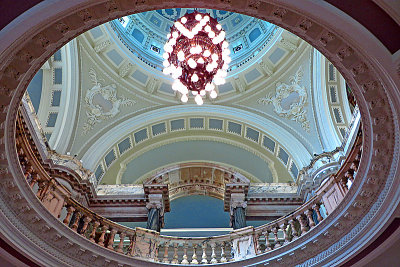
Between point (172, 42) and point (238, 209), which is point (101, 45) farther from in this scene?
point (238, 209)

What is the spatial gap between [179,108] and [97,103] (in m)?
3.36

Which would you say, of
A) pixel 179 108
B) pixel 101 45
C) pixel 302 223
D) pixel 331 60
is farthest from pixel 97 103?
pixel 331 60

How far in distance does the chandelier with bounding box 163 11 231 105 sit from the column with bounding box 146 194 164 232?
11.2ft

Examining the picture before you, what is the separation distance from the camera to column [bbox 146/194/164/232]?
11.7 meters

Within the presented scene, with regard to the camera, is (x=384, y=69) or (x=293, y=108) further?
(x=293, y=108)

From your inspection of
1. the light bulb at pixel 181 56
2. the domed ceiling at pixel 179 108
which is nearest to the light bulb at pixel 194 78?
the light bulb at pixel 181 56

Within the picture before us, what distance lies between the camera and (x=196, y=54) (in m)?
11.4

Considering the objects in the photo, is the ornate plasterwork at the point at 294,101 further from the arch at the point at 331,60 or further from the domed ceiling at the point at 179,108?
the arch at the point at 331,60

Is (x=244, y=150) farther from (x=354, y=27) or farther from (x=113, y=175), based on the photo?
(x=354, y=27)

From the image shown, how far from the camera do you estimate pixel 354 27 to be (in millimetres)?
5406

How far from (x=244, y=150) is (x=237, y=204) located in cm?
455

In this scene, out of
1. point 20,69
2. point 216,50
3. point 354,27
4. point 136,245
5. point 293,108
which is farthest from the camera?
point 293,108

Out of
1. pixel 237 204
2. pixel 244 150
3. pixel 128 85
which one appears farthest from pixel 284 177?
pixel 128 85

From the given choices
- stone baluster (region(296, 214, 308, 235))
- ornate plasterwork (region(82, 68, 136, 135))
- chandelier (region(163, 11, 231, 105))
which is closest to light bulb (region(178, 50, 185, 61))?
chandelier (region(163, 11, 231, 105))
